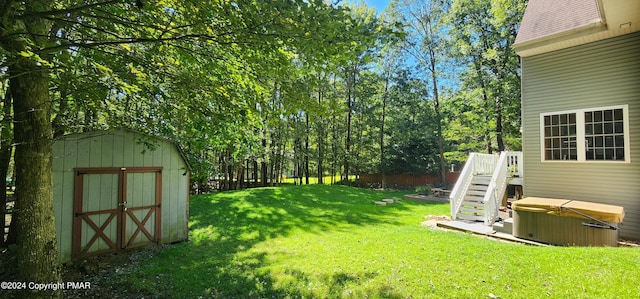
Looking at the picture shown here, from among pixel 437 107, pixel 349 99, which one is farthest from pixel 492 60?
pixel 349 99

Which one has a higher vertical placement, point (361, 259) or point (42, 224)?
point (42, 224)

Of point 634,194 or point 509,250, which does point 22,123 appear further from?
point 634,194

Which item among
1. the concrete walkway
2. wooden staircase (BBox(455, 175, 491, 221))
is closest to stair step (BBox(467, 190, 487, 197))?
wooden staircase (BBox(455, 175, 491, 221))

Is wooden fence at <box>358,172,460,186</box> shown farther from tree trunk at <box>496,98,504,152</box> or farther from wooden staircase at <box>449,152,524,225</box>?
wooden staircase at <box>449,152,524,225</box>

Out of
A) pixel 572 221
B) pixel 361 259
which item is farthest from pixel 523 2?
pixel 361 259

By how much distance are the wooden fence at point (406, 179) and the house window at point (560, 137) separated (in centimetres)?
1717

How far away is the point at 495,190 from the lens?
8008 mm

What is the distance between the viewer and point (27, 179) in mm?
3119

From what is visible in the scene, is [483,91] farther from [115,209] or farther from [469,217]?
[115,209]

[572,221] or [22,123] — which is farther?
[572,221]

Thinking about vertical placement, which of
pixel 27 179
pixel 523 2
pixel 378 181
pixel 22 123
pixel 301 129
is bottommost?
pixel 378 181

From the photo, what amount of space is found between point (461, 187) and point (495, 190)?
1253mm

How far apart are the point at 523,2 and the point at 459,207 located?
12652mm

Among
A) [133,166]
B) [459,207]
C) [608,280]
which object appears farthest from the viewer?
[459,207]
